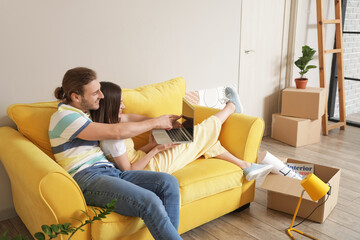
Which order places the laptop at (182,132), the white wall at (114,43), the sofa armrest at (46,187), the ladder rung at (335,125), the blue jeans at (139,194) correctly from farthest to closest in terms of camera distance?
the ladder rung at (335,125)
the white wall at (114,43)
the laptop at (182,132)
the blue jeans at (139,194)
the sofa armrest at (46,187)

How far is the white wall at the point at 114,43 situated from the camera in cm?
217

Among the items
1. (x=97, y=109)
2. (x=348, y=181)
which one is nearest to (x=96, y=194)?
(x=97, y=109)

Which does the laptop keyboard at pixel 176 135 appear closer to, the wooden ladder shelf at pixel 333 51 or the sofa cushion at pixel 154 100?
the sofa cushion at pixel 154 100

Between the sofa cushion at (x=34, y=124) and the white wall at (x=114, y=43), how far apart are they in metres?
0.26

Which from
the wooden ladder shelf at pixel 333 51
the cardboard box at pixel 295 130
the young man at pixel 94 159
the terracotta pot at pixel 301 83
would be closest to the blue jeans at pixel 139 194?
the young man at pixel 94 159

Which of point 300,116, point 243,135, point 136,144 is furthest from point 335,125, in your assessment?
point 136,144

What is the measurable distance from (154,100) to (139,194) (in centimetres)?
86

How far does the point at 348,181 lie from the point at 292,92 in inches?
46.6

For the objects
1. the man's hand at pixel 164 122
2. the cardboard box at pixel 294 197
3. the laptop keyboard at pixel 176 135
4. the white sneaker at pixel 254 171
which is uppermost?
the man's hand at pixel 164 122

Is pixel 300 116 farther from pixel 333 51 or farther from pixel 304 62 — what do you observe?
pixel 333 51

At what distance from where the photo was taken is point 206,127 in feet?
7.43

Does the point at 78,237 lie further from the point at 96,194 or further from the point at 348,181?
the point at 348,181

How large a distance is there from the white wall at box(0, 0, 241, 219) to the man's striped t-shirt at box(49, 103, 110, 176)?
552 millimetres

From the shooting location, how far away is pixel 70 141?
1804 millimetres
